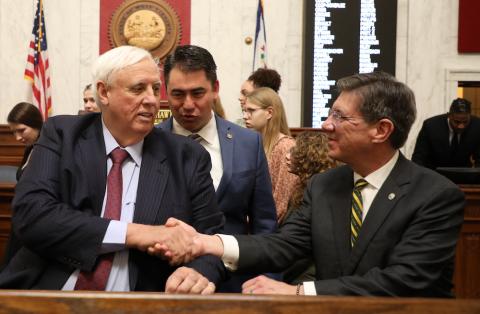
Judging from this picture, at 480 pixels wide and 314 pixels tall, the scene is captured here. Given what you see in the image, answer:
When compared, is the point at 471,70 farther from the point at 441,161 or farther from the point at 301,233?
the point at 301,233

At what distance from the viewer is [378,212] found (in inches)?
103

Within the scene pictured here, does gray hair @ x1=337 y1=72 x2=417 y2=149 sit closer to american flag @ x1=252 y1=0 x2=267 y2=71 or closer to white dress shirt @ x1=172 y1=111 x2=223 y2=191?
white dress shirt @ x1=172 y1=111 x2=223 y2=191

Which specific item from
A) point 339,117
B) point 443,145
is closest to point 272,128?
point 339,117

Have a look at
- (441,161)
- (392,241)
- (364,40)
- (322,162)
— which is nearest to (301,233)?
(392,241)

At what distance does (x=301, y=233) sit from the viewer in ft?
9.26

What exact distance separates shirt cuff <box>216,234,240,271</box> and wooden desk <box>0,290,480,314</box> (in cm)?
85

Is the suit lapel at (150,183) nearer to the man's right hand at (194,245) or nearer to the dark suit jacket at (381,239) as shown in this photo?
the man's right hand at (194,245)

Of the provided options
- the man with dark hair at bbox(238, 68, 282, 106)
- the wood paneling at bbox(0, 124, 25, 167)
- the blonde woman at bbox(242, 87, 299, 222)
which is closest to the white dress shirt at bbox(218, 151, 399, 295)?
the blonde woman at bbox(242, 87, 299, 222)

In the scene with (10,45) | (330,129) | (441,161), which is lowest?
(441,161)

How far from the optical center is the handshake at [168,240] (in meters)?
2.37

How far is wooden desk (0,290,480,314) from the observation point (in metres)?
1.76

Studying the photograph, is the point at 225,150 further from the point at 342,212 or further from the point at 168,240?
the point at 168,240

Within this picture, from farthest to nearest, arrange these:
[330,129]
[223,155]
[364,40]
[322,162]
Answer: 1. [364,40]
2. [322,162]
3. [223,155]
4. [330,129]

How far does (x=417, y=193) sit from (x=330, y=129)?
1.30 feet
